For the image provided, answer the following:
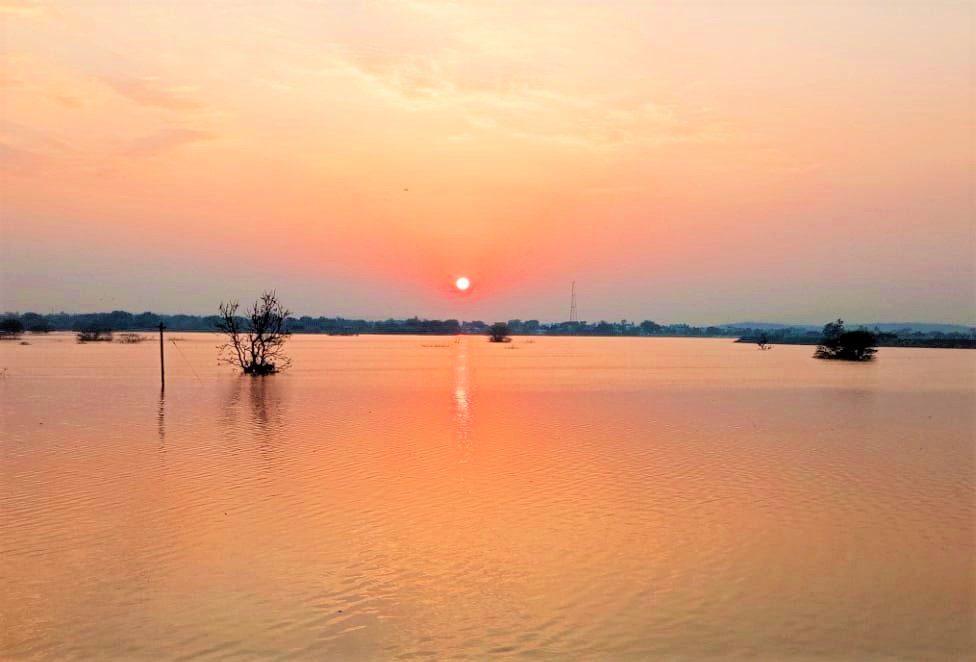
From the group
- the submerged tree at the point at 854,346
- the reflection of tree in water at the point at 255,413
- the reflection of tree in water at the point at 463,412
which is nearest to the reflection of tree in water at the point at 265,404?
the reflection of tree in water at the point at 255,413

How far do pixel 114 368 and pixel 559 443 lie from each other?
4019cm

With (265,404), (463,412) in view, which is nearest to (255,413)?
(265,404)

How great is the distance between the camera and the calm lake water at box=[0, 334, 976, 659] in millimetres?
8016

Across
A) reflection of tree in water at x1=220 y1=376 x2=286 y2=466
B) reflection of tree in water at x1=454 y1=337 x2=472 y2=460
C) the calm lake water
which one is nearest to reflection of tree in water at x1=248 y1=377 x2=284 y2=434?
reflection of tree in water at x1=220 y1=376 x2=286 y2=466

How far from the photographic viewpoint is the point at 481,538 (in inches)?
454

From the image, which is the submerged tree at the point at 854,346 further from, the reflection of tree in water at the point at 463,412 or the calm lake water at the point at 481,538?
the calm lake water at the point at 481,538

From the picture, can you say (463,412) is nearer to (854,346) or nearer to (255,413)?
(255,413)

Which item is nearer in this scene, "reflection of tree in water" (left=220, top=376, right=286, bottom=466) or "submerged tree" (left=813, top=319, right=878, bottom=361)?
"reflection of tree in water" (left=220, top=376, right=286, bottom=466)

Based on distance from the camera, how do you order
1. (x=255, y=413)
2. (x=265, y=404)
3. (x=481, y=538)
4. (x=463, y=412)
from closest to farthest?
1. (x=481, y=538)
2. (x=255, y=413)
3. (x=463, y=412)
4. (x=265, y=404)

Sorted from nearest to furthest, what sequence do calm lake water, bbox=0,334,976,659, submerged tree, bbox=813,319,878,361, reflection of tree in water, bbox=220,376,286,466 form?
calm lake water, bbox=0,334,976,659 → reflection of tree in water, bbox=220,376,286,466 → submerged tree, bbox=813,319,878,361

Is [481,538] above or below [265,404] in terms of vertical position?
below

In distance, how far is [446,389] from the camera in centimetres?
3928

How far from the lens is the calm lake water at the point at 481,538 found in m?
8.02

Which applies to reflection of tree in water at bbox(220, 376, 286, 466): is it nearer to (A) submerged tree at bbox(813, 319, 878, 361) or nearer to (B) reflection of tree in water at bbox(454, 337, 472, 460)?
(B) reflection of tree in water at bbox(454, 337, 472, 460)
